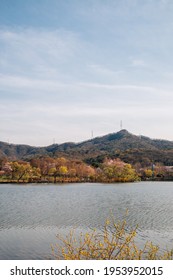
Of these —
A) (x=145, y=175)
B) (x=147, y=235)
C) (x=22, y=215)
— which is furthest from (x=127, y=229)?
(x=145, y=175)

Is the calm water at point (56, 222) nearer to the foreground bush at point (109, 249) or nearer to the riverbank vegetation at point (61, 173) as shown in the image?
the foreground bush at point (109, 249)

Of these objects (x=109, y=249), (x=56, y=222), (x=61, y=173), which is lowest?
(x=56, y=222)

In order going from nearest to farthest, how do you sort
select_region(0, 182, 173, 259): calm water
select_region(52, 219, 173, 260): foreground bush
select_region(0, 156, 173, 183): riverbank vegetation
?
1. select_region(52, 219, 173, 260): foreground bush
2. select_region(0, 182, 173, 259): calm water
3. select_region(0, 156, 173, 183): riverbank vegetation

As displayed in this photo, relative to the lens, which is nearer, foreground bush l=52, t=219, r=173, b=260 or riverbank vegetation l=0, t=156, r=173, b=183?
foreground bush l=52, t=219, r=173, b=260

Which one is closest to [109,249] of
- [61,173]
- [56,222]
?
[56,222]

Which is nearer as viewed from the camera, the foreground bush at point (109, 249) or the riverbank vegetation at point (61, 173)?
the foreground bush at point (109, 249)

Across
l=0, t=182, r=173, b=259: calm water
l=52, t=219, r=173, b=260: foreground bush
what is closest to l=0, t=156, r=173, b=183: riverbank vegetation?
l=0, t=182, r=173, b=259: calm water

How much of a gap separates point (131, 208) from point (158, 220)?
5.67 meters

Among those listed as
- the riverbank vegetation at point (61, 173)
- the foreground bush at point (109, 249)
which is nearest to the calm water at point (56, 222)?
the foreground bush at point (109, 249)

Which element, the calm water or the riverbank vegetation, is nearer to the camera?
the calm water

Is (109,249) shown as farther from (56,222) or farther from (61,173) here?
(61,173)

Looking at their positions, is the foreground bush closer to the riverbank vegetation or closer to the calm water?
A: the calm water

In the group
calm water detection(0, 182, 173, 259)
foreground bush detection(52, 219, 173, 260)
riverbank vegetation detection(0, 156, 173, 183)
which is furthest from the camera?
riverbank vegetation detection(0, 156, 173, 183)

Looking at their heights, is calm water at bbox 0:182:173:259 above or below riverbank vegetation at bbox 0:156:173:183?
below
